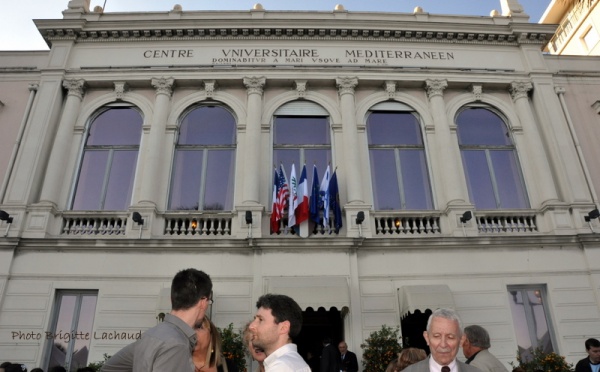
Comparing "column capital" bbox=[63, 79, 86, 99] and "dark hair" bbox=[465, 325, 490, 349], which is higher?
"column capital" bbox=[63, 79, 86, 99]

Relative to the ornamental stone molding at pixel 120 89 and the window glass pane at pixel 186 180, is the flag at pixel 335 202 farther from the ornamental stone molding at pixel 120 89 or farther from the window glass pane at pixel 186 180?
the ornamental stone molding at pixel 120 89

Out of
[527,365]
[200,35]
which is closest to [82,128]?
[200,35]

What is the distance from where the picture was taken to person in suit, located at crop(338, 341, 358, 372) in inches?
390

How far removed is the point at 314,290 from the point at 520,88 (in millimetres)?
9532

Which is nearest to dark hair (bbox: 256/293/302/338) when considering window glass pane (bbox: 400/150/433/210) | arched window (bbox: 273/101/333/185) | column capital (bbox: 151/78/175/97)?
arched window (bbox: 273/101/333/185)

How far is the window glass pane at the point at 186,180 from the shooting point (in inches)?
504

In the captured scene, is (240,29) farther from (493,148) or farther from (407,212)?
(493,148)

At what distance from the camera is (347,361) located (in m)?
9.93

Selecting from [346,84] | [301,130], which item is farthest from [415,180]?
[301,130]

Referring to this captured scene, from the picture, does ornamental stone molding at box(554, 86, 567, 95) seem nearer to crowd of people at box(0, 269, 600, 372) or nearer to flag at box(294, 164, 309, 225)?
flag at box(294, 164, 309, 225)

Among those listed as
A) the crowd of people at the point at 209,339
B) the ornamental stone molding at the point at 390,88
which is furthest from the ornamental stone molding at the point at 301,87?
the crowd of people at the point at 209,339

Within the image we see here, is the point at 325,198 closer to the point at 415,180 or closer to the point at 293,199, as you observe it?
the point at 293,199

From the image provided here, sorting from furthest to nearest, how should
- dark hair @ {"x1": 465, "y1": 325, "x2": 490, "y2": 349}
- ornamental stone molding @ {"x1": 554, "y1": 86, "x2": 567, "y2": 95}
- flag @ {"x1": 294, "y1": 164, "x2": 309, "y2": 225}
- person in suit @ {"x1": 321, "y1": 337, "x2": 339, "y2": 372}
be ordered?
1. ornamental stone molding @ {"x1": 554, "y1": 86, "x2": 567, "y2": 95}
2. flag @ {"x1": 294, "y1": 164, "x2": 309, "y2": 225}
3. person in suit @ {"x1": 321, "y1": 337, "x2": 339, "y2": 372}
4. dark hair @ {"x1": 465, "y1": 325, "x2": 490, "y2": 349}

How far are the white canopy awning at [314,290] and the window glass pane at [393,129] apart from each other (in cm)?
513
